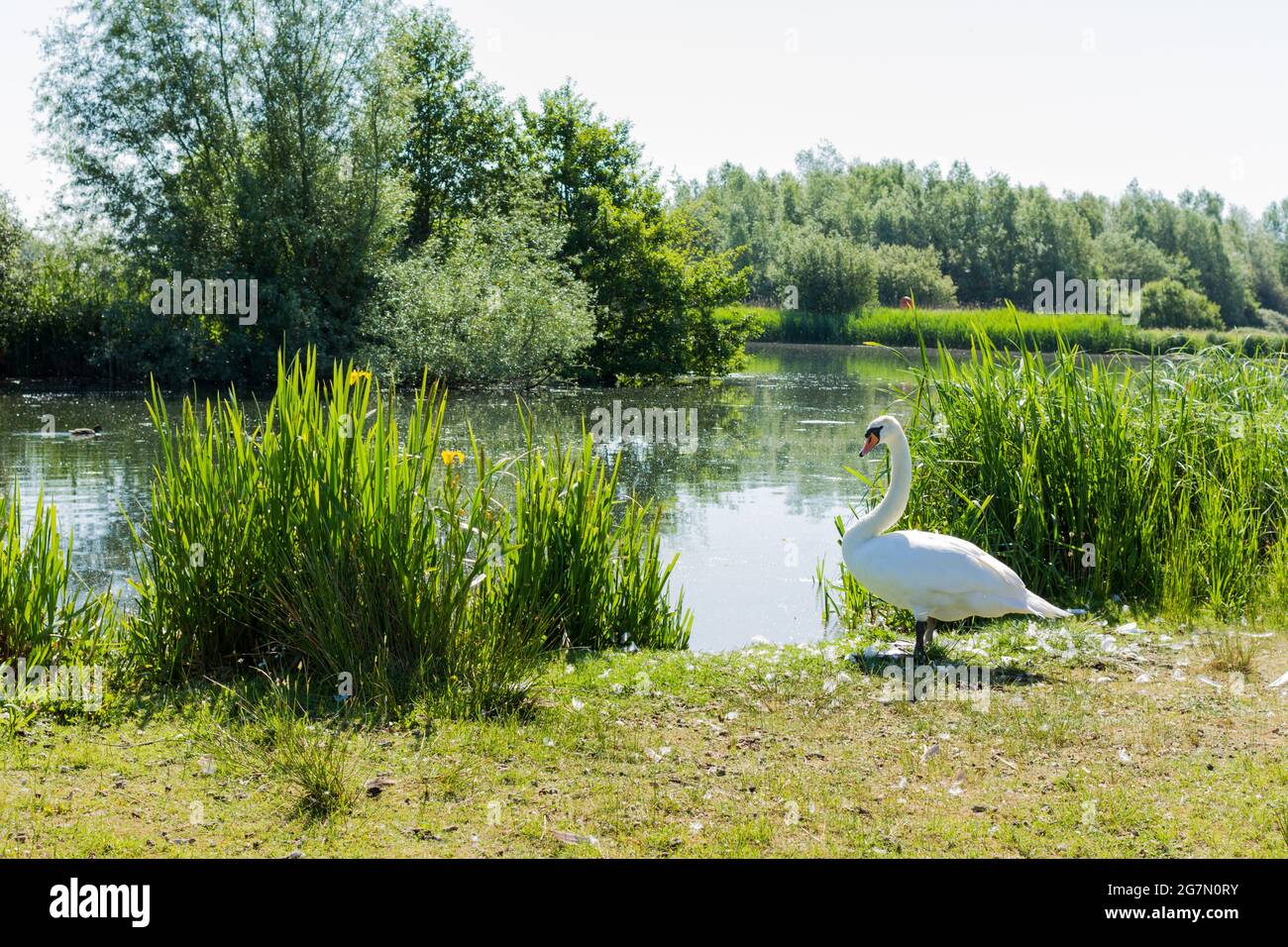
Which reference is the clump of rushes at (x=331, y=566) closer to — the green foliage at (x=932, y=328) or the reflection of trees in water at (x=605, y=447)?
the reflection of trees in water at (x=605, y=447)

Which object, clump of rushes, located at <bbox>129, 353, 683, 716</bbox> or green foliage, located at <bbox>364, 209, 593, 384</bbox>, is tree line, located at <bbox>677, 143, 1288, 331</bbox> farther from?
clump of rushes, located at <bbox>129, 353, 683, 716</bbox>

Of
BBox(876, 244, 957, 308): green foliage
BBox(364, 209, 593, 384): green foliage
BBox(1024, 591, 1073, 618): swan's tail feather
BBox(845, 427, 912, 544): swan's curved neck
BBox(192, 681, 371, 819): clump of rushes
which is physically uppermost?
BBox(876, 244, 957, 308): green foliage

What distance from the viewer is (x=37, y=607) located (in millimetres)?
7129

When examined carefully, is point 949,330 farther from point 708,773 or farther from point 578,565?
point 708,773

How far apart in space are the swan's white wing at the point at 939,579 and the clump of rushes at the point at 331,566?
229 cm

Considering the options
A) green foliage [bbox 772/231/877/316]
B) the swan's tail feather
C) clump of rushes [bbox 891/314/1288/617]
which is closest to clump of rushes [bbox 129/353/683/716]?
the swan's tail feather

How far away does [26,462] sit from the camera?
854 inches

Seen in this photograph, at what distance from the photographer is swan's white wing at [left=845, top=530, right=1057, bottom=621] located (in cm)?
746

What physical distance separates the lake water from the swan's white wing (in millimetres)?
2945

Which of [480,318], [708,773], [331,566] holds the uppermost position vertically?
[480,318]

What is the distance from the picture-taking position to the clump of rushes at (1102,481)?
9.55 meters

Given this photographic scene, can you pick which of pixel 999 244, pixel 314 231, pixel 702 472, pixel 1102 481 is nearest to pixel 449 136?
pixel 314 231

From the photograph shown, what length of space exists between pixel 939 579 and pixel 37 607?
18.8ft

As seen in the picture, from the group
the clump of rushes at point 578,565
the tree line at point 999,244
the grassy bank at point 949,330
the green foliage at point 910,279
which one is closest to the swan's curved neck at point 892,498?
the clump of rushes at point 578,565
